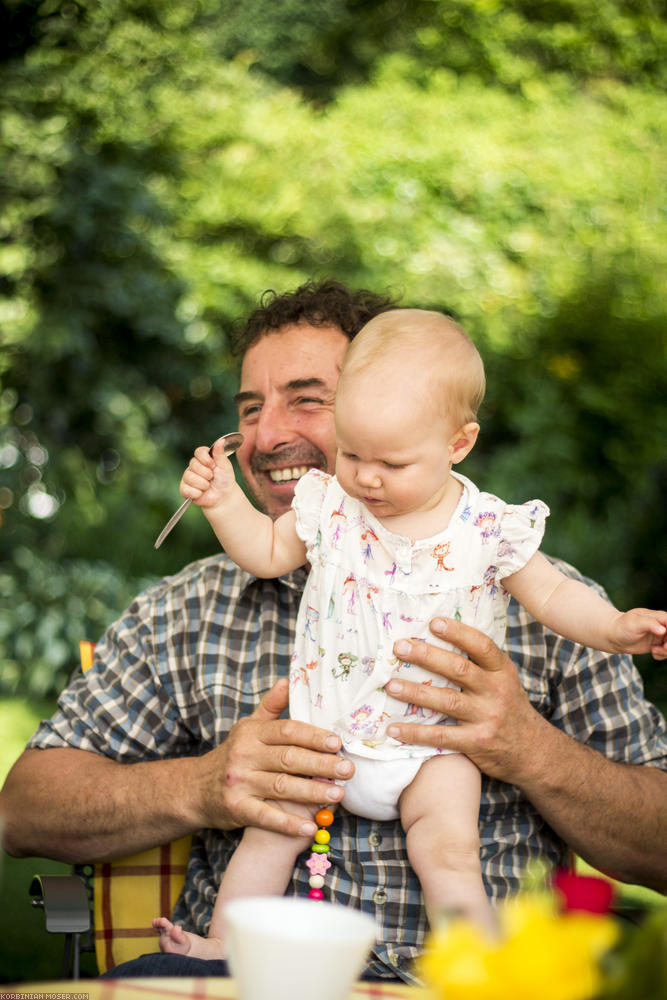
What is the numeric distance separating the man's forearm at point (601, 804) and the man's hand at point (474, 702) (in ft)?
0.17

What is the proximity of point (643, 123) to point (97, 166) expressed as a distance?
12.3 ft

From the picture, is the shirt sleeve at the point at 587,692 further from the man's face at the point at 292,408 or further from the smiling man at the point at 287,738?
the man's face at the point at 292,408

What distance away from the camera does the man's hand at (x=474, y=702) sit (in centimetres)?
178

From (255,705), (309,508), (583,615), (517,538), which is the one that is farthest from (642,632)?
(255,705)

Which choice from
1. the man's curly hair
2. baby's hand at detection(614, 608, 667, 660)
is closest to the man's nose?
the man's curly hair

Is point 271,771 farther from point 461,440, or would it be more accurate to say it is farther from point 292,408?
point 292,408

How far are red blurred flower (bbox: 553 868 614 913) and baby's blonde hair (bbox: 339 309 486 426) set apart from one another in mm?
1035

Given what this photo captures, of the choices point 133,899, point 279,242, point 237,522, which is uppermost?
point 279,242

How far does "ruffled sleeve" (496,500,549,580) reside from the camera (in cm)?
179

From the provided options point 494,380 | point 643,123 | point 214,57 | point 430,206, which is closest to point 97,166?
point 214,57

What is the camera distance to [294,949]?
82 centimetres

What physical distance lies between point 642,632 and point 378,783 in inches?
20.6

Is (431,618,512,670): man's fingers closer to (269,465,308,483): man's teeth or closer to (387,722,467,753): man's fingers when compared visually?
(387,722,467,753): man's fingers

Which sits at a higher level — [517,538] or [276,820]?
[517,538]
